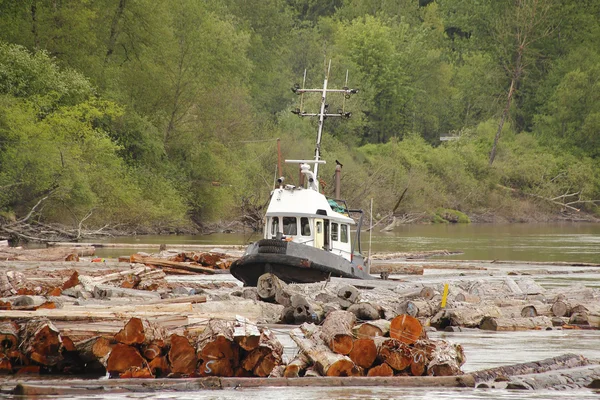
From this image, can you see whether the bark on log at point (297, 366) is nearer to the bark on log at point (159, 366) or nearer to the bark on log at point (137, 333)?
the bark on log at point (159, 366)

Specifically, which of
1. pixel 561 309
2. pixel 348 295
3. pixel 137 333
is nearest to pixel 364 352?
pixel 137 333

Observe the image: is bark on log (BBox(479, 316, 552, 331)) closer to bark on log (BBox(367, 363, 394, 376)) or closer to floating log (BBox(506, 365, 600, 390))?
floating log (BBox(506, 365, 600, 390))

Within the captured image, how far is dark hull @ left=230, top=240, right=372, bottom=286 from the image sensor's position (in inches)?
879

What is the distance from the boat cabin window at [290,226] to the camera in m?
23.7

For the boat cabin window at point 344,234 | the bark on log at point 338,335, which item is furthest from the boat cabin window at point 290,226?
the bark on log at point 338,335

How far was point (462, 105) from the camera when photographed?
108m

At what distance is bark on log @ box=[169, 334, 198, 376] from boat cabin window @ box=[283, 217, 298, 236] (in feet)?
40.2

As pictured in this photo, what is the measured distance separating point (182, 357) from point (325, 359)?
1.62 m

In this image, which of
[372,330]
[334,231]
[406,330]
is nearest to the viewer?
[406,330]

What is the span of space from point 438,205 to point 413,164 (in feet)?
16.8

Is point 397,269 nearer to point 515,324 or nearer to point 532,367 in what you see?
point 515,324

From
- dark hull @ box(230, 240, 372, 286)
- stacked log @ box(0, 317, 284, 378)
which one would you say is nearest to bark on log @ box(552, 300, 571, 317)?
dark hull @ box(230, 240, 372, 286)

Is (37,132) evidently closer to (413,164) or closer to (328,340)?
(328,340)

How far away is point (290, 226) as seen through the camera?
77.9 ft
